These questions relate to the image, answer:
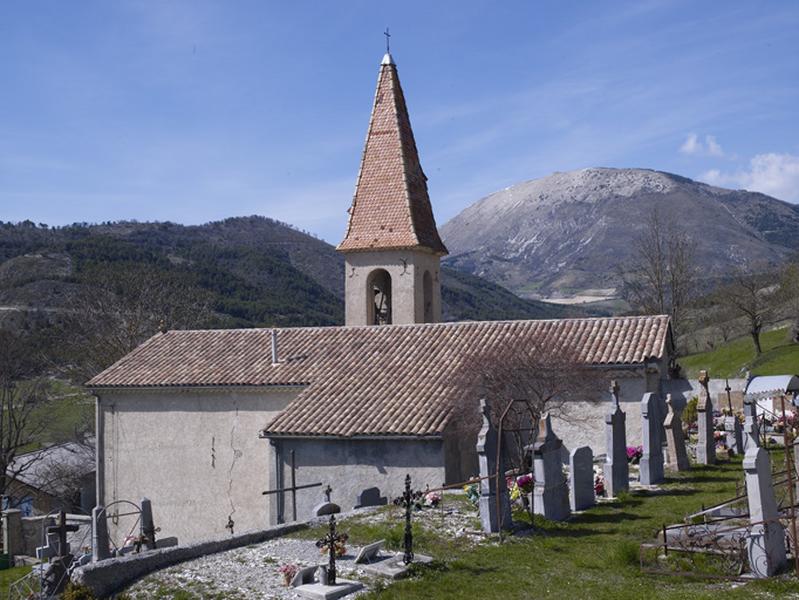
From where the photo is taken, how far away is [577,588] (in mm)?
11070

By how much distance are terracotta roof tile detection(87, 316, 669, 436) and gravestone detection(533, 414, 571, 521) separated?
14.8 ft

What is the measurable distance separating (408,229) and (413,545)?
1397 cm

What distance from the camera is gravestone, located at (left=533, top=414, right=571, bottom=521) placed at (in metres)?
14.7

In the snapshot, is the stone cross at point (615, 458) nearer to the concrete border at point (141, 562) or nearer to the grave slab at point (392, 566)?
the grave slab at point (392, 566)

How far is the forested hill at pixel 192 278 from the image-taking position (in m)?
49.0

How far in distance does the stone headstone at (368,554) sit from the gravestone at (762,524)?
16.9ft

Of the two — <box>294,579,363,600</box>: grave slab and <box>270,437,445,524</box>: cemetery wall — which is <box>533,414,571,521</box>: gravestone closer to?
<box>294,579,363,600</box>: grave slab

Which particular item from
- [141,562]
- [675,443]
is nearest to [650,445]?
[675,443]

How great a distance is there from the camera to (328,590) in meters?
11.1

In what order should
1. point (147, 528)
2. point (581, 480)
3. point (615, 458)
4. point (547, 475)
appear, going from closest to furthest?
point (547, 475), point (581, 480), point (147, 528), point (615, 458)

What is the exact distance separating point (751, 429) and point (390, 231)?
45.0ft

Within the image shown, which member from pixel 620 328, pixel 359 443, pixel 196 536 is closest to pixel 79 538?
pixel 196 536

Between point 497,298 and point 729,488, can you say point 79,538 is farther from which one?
point 497,298

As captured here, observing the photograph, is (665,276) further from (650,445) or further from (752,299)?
(650,445)
